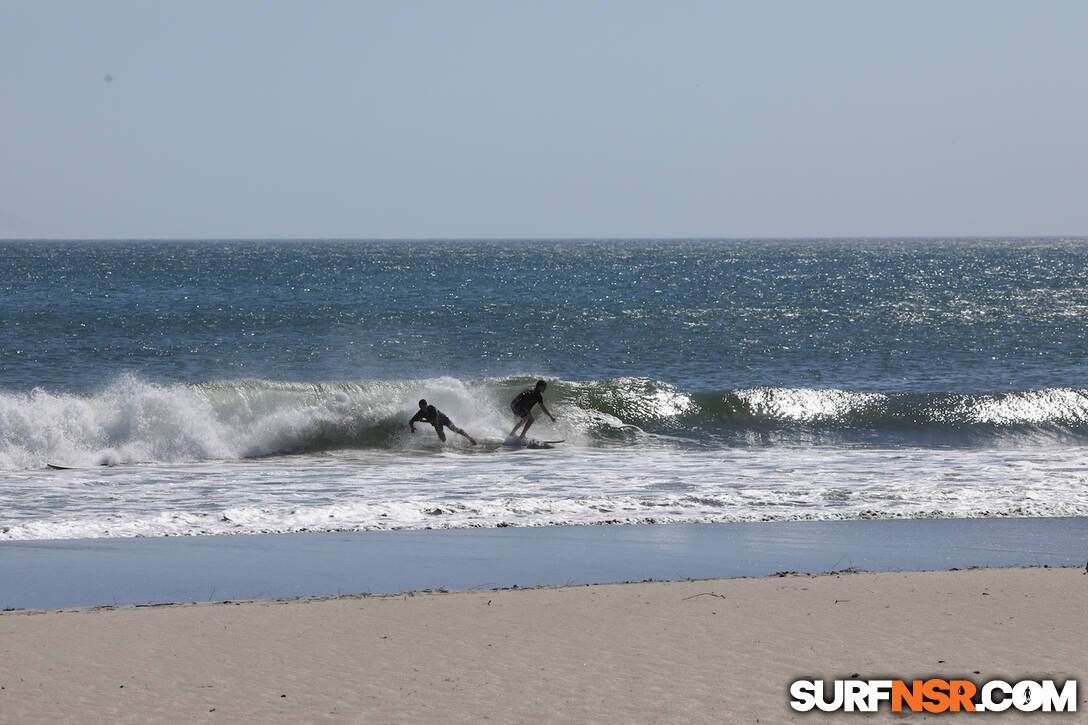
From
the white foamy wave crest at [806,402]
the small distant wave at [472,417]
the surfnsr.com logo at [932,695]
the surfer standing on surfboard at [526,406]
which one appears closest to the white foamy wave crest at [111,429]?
the small distant wave at [472,417]

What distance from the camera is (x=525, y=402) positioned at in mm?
21156

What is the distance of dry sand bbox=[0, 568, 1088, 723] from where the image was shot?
6.26m

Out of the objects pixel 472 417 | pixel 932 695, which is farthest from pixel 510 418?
pixel 932 695

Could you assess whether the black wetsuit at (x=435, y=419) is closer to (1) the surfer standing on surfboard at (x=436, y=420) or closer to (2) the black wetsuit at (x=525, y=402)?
(1) the surfer standing on surfboard at (x=436, y=420)

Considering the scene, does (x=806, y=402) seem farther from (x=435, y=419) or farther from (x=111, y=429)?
(x=111, y=429)

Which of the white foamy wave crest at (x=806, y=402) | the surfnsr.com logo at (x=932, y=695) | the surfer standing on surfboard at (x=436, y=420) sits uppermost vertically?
the surfnsr.com logo at (x=932, y=695)

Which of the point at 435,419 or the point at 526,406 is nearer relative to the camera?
the point at 435,419

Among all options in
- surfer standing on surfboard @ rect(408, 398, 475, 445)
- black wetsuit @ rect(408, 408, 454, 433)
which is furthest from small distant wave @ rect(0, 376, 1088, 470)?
black wetsuit @ rect(408, 408, 454, 433)

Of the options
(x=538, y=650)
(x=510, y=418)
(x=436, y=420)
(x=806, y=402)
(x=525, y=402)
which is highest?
(x=538, y=650)

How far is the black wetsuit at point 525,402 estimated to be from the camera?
20891mm

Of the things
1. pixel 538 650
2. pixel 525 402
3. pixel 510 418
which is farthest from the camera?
pixel 510 418

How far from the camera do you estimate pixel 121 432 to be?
19969mm

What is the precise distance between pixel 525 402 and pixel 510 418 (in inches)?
68.5

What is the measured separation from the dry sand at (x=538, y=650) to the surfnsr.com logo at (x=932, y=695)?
100 millimetres
